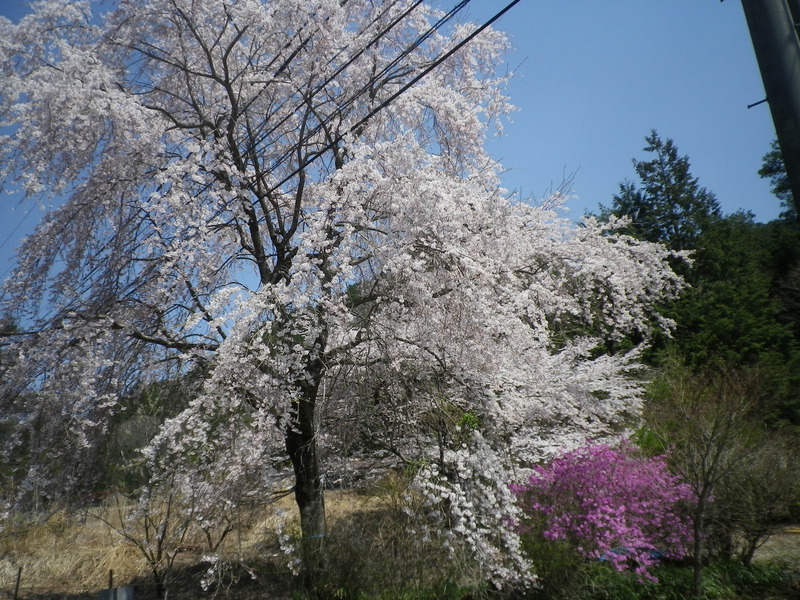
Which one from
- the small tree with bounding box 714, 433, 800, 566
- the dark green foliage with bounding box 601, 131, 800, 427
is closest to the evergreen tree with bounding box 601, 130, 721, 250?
the dark green foliage with bounding box 601, 131, 800, 427

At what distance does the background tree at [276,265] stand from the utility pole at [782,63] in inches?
118

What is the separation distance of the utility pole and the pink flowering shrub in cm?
441

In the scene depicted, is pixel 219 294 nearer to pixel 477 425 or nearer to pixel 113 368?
pixel 113 368

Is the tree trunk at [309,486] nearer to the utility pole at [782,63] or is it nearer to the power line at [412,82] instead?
the power line at [412,82]

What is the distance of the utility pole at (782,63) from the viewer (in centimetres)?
261

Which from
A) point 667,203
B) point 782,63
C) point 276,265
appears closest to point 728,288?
point 667,203

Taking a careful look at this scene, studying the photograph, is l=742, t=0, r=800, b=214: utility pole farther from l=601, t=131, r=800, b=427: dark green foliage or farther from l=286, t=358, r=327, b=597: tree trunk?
l=601, t=131, r=800, b=427: dark green foliage

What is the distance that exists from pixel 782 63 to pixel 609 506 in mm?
4878

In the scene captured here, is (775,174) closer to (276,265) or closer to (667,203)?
(667,203)

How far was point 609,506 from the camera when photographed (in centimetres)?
624

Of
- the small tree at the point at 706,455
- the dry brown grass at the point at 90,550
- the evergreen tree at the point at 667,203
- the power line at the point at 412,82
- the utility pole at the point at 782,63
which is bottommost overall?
the dry brown grass at the point at 90,550

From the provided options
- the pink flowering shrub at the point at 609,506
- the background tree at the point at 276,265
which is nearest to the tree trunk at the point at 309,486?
the background tree at the point at 276,265

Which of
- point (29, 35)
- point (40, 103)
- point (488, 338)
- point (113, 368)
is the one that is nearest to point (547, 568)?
point (488, 338)

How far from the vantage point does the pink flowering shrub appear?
6.12m
